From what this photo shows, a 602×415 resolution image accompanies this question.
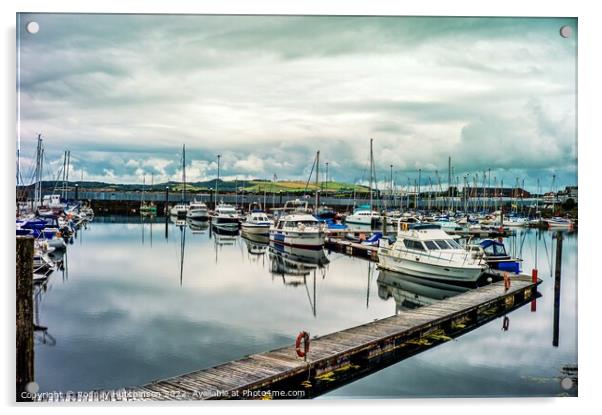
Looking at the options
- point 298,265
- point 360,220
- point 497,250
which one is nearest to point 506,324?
point 497,250

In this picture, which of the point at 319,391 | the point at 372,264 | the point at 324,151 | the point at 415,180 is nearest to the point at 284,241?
the point at 372,264

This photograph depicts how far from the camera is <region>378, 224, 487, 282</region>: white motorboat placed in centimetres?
1585

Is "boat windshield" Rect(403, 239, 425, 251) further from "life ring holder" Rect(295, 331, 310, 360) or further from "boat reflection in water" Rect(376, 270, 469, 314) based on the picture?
"life ring holder" Rect(295, 331, 310, 360)

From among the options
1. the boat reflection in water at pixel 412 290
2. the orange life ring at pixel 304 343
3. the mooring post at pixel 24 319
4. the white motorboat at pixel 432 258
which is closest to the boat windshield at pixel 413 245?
the white motorboat at pixel 432 258

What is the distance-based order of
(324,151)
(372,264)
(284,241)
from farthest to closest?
1. (284,241)
2. (372,264)
3. (324,151)

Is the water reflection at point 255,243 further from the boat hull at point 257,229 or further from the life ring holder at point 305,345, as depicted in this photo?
the life ring holder at point 305,345

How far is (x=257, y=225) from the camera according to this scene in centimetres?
3247

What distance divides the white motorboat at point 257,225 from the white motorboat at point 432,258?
14.3 m

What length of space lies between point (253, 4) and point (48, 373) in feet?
19.9

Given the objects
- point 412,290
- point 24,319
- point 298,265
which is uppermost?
point 24,319

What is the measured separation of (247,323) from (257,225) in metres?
21.2

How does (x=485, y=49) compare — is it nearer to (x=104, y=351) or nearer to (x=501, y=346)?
(x=501, y=346)

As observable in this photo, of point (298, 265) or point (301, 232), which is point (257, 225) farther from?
point (298, 265)

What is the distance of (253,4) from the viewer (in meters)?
7.36
